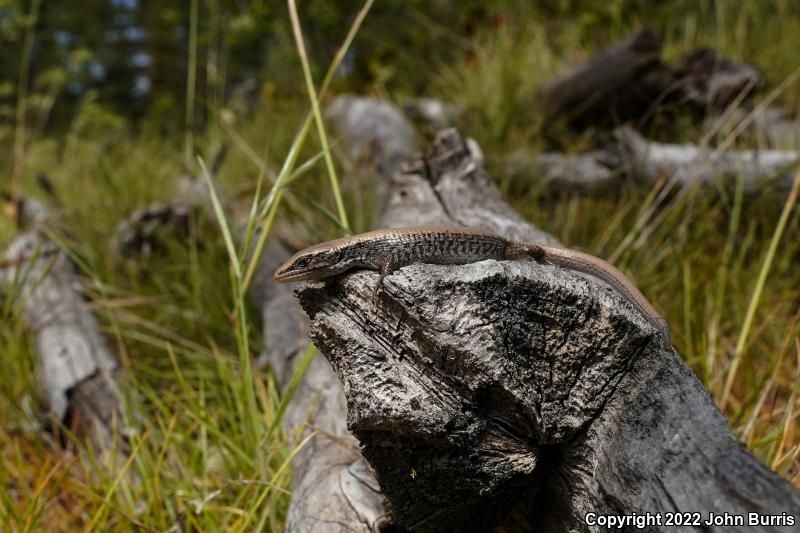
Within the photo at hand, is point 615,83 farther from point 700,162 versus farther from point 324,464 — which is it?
point 324,464

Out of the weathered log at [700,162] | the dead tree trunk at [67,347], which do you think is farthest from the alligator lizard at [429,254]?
the weathered log at [700,162]

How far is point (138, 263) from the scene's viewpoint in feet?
16.4

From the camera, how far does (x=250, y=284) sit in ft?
14.3

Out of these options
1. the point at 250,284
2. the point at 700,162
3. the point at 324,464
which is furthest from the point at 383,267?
the point at 700,162

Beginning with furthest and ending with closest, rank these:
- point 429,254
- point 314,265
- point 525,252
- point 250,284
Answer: point 250,284, point 525,252, point 429,254, point 314,265

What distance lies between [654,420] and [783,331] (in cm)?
216

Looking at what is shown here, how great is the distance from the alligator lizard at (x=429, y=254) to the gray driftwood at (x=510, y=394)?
318 mm

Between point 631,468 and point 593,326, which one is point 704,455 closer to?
point 631,468

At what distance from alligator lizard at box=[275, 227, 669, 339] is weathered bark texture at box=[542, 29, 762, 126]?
342 cm

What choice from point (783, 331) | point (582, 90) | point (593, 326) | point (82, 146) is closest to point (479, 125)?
point (582, 90)

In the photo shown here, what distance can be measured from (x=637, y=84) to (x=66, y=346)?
5309 mm

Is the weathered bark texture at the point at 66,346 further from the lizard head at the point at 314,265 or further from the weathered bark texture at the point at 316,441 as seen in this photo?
the lizard head at the point at 314,265

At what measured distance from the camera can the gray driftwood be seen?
1771 millimetres

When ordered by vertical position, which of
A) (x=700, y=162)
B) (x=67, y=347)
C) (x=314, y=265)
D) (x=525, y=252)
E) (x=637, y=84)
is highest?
(x=637, y=84)
